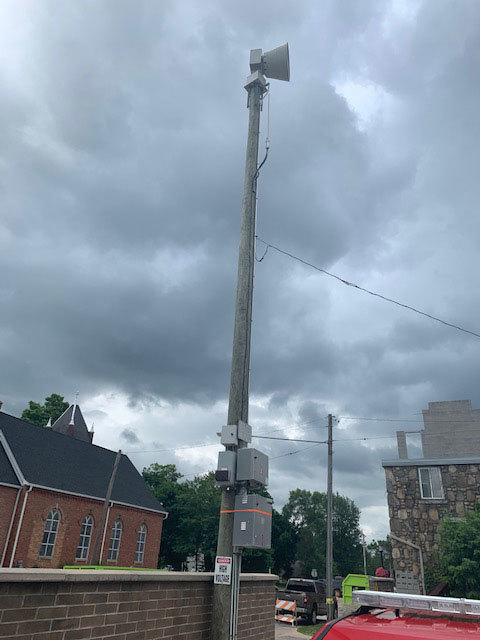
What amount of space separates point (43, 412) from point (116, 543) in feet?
68.0

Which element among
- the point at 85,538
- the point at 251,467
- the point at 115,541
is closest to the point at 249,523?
the point at 251,467

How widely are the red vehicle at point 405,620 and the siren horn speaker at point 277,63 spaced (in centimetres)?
932

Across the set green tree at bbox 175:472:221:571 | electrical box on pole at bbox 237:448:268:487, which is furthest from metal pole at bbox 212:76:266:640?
green tree at bbox 175:472:221:571

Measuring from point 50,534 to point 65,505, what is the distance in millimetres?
2011

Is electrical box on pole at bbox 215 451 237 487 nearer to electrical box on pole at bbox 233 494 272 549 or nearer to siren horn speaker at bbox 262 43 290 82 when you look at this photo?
electrical box on pole at bbox 233 494 272 549

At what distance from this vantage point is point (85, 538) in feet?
118

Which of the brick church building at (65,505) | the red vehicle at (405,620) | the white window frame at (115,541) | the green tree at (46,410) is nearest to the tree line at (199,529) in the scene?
the green tree at (46,410)

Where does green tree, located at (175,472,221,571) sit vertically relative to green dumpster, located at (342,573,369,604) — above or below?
above

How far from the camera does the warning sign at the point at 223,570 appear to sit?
6.56 metres

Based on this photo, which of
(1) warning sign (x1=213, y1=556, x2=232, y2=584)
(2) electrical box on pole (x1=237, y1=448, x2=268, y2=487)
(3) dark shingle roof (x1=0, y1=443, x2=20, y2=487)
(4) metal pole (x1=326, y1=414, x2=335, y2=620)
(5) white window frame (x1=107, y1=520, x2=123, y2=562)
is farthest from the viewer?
(5) white window frame (x1=107, y1=520, x2=123, y2=562)

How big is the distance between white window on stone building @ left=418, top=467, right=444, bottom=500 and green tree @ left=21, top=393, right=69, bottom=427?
138ft

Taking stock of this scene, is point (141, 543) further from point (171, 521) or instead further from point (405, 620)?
point (405, 620)

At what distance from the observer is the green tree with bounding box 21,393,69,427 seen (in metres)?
52.8

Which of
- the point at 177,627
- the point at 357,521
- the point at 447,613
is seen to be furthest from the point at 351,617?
the point at 357,521
